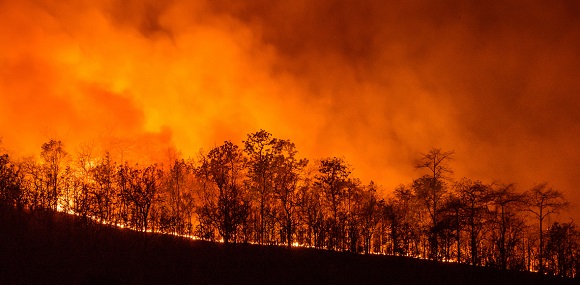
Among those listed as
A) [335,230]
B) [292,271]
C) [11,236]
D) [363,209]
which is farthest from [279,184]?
[11,236]

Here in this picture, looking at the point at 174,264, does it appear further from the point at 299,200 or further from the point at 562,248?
the point at 562,248

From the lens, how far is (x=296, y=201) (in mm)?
57688

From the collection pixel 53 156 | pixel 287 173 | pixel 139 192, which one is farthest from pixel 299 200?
pixel 53 156

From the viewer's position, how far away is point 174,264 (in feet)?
99.3

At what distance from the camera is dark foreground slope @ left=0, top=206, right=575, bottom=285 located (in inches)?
1012

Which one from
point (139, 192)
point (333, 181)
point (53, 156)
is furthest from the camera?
point (53, 156)

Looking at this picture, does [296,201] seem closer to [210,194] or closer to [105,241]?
[210,194]

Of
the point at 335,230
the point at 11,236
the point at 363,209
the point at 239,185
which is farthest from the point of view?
the point at 363,209

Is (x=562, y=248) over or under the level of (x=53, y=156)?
under

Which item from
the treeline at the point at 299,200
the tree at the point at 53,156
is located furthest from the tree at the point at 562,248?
the tree at the point at 53,156

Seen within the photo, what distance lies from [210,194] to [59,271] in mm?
37250

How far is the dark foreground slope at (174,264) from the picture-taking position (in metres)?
25.7

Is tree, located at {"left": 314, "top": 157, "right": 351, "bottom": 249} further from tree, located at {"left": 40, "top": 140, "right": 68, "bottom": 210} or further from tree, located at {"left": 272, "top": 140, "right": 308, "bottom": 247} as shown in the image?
tree, located at {"left": 40, "top": 140, "right": 68, "bottom": 210}

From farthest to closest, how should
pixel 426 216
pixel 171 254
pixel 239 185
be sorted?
pixel 426 216 < pixel 239 185 < pixel 171 254
